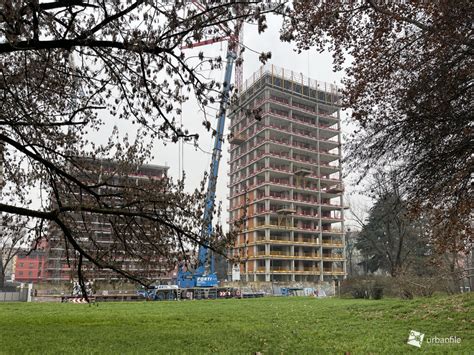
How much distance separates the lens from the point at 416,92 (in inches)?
304

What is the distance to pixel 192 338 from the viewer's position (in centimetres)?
774

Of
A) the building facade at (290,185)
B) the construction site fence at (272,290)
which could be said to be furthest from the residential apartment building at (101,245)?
the building facade at (290,185)

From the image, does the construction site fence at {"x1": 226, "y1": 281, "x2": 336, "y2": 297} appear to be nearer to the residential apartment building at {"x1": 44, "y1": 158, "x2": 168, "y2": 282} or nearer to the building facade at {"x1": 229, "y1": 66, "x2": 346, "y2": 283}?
the building facade at {"x1": 229, "y1": 66, "x2": 346, "y2": 283}

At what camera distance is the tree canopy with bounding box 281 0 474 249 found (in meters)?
7.23

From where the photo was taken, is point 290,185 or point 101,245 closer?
point 101,245

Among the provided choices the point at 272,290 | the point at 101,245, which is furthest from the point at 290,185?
the point at 101,245

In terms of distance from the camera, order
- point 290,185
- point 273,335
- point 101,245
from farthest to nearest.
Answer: point 290,185 → point 101,245 → point 273,335

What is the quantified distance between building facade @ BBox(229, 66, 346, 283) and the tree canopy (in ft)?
175

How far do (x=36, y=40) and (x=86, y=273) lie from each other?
5.77m

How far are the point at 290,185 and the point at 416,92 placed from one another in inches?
2383

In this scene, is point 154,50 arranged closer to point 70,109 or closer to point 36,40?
point 36,40
